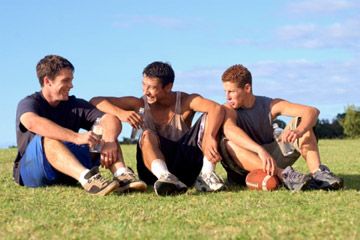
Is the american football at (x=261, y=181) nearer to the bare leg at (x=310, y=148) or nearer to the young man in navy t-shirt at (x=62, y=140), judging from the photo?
the bare leg at (x=310, y=148)

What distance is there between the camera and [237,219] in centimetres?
462

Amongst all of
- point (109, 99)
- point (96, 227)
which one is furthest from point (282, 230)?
point (109, 99)

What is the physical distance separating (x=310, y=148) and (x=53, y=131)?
2.67 metres

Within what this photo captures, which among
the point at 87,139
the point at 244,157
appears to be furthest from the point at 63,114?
the point at 244,157

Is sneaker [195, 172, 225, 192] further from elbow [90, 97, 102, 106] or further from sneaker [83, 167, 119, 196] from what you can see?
elbow [90, 97, 102, 106]

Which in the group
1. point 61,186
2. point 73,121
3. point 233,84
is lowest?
point 61,186

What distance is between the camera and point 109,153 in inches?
251

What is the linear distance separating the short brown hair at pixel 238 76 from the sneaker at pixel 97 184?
176 cm

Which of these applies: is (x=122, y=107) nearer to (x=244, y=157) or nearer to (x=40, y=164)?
(x=40, y=164)

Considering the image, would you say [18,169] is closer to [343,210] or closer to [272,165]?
[272,165]

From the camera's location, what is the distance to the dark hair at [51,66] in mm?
6680

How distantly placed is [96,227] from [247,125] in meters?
3.00

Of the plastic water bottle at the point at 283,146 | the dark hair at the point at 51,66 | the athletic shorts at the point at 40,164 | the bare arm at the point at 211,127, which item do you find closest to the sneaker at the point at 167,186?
the bare arm at the point at 211,127

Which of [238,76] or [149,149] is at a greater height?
[238,76]
